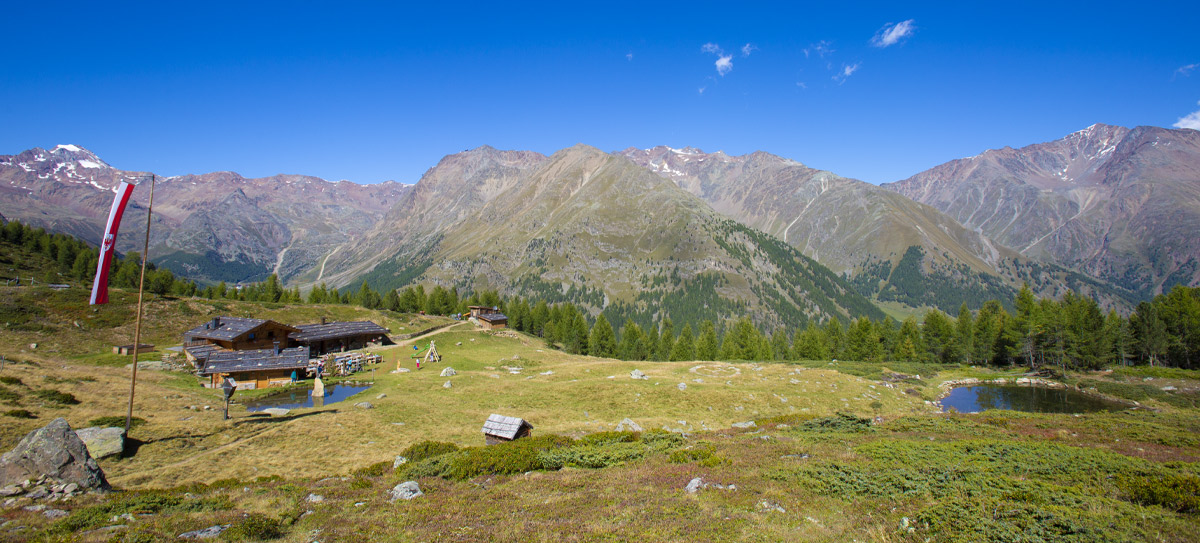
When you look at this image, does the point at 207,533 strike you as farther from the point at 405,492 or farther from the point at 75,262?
the point at 75,262

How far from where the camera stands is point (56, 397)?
31734 mm

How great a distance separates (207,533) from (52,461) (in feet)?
35.2

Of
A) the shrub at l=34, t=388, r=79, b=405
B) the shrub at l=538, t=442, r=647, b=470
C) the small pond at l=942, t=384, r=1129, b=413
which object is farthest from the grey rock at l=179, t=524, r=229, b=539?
the small pond at l=942, t=384, r=1129, b=413

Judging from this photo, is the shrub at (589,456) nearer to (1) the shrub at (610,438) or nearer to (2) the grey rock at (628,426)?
(1) the shrub at (610,438)

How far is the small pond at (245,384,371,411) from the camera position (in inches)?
1711

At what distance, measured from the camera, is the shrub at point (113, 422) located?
1117 inches

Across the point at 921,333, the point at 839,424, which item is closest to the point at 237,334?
the point at 839,424

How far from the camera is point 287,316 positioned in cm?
9056

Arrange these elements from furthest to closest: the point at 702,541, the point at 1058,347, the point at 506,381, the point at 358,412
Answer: the point at 1058,347, the point at 506,381, the point at 358,412, the point at 702,541

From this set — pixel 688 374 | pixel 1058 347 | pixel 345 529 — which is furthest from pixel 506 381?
pixel 1058 347

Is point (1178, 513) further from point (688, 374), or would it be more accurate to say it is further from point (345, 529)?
point (688, 374)

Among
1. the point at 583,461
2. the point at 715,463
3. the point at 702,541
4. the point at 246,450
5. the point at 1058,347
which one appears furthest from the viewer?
the point at 1058,347

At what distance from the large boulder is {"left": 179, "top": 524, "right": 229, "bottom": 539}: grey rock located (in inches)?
371

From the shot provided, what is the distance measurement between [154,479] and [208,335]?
54036 mm
